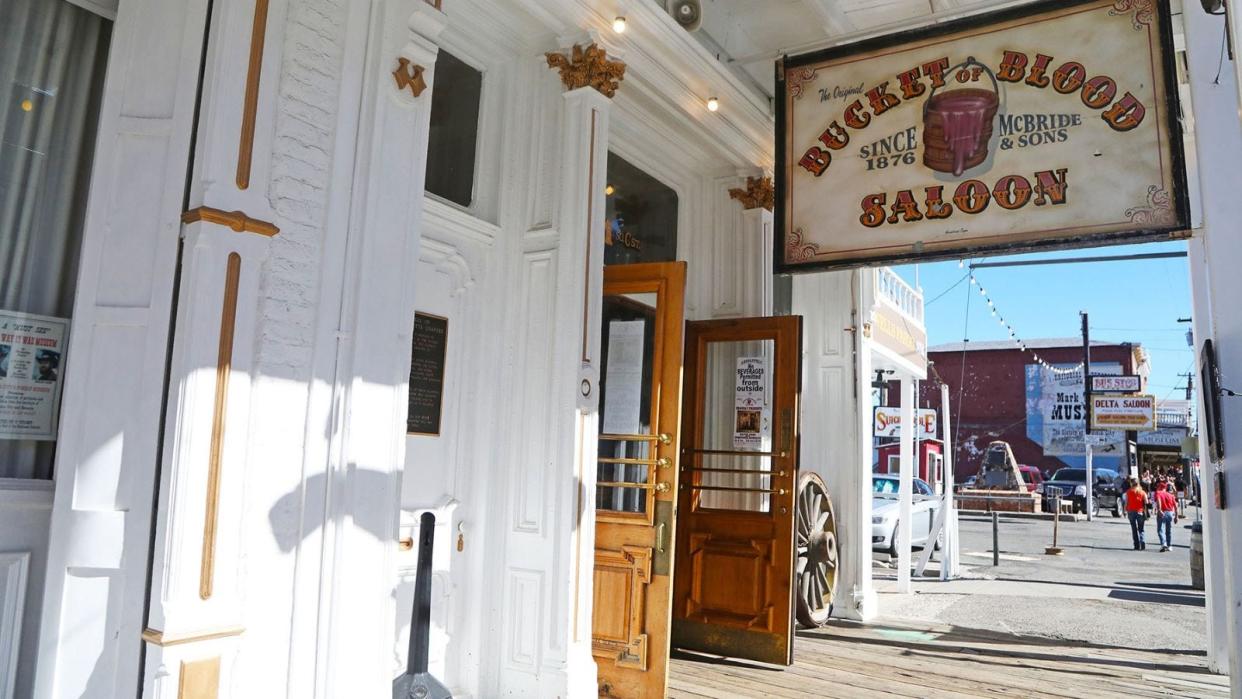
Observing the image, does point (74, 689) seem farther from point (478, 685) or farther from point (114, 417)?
point (478, 685)

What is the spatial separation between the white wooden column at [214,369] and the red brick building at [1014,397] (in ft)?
99.8

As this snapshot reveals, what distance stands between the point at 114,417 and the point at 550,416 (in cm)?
202

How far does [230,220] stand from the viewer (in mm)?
2447

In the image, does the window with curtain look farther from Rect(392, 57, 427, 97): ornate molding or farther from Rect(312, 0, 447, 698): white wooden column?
Rect(392, 57, 427, 97): ornate molding

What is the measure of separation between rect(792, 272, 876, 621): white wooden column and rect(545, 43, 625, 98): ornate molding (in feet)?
10.00

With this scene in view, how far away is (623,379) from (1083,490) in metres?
25.5

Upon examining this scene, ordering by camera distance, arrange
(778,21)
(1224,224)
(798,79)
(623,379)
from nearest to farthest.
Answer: (1224,224) → (798,79) → (623,379) → (778,21)

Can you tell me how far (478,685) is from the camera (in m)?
3.98

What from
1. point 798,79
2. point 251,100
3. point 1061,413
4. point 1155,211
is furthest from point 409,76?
point 1061,413

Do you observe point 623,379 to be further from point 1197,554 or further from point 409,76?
point 1197,554

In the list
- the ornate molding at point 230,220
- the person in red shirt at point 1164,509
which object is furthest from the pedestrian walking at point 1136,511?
the ornate molding at point 230,220

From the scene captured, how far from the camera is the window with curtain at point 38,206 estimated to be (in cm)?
245

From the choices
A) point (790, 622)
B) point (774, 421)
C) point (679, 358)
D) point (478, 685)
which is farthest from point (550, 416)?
point (790, 622)

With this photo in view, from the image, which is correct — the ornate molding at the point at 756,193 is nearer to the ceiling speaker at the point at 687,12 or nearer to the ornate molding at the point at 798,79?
the ceiling speaker at the point at 687,12
